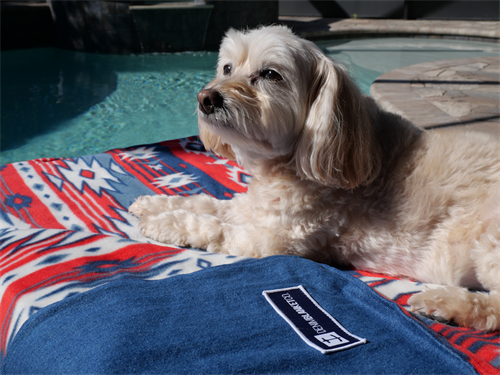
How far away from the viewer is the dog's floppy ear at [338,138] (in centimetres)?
191

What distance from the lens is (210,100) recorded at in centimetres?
196

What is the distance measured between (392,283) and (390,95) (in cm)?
414

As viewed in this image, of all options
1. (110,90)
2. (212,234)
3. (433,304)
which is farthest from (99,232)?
(110,90)

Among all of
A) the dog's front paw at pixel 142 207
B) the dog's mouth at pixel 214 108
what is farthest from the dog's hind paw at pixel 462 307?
the dog's front paw at pixel 142 207

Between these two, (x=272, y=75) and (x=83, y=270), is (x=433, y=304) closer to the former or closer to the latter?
(x=272, y=75)

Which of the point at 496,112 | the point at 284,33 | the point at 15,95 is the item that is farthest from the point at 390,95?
the point at 15,95

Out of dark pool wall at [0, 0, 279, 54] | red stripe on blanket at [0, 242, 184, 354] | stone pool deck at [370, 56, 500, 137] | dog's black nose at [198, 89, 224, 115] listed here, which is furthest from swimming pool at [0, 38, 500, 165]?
red stripe on blanket at [0, 242, 184, 354]

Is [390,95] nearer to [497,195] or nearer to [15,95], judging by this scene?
[497,195]

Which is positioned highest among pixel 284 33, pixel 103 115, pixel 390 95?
pixel 284 33

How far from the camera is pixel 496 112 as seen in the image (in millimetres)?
4742

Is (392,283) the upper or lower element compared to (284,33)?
lower

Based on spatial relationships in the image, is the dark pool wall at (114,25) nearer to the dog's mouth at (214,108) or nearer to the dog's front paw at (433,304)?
the dog's mouth at (214,108)

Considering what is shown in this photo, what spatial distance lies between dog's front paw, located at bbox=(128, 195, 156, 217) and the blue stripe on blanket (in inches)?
37.8

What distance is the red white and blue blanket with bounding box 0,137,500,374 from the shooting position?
1710mm
